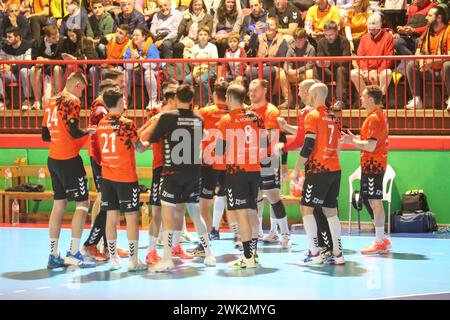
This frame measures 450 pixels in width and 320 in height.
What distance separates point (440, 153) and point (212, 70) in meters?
3.82

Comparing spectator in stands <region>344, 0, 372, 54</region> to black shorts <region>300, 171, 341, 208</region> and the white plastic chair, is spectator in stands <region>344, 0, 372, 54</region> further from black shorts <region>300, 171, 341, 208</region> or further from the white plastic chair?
black shorts <region>300, 171, 341, 208</region>

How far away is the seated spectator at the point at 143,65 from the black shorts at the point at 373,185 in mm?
4553

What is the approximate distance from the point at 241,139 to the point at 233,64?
4.38 meters

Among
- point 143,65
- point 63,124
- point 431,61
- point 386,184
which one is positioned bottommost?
point 386,184

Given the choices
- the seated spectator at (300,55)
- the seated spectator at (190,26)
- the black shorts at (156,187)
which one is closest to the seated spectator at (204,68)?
the seated spectator at (190,26)

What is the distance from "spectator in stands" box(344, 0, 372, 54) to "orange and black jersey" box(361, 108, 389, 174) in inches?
174

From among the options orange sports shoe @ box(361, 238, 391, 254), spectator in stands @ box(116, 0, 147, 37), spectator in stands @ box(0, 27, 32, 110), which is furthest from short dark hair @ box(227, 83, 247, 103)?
spectator in stands @ box(116, 0, 147, 37)

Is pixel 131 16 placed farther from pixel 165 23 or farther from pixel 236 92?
pixel 236 92

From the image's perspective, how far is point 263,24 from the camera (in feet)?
54.2

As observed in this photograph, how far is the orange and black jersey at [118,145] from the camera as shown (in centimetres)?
1065

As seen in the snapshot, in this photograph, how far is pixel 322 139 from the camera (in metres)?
11.0

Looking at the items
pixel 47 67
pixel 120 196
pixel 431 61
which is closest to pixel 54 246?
pixel 120 196

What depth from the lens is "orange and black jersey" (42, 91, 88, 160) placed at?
1098 cm

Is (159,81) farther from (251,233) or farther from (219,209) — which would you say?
(251,233)
